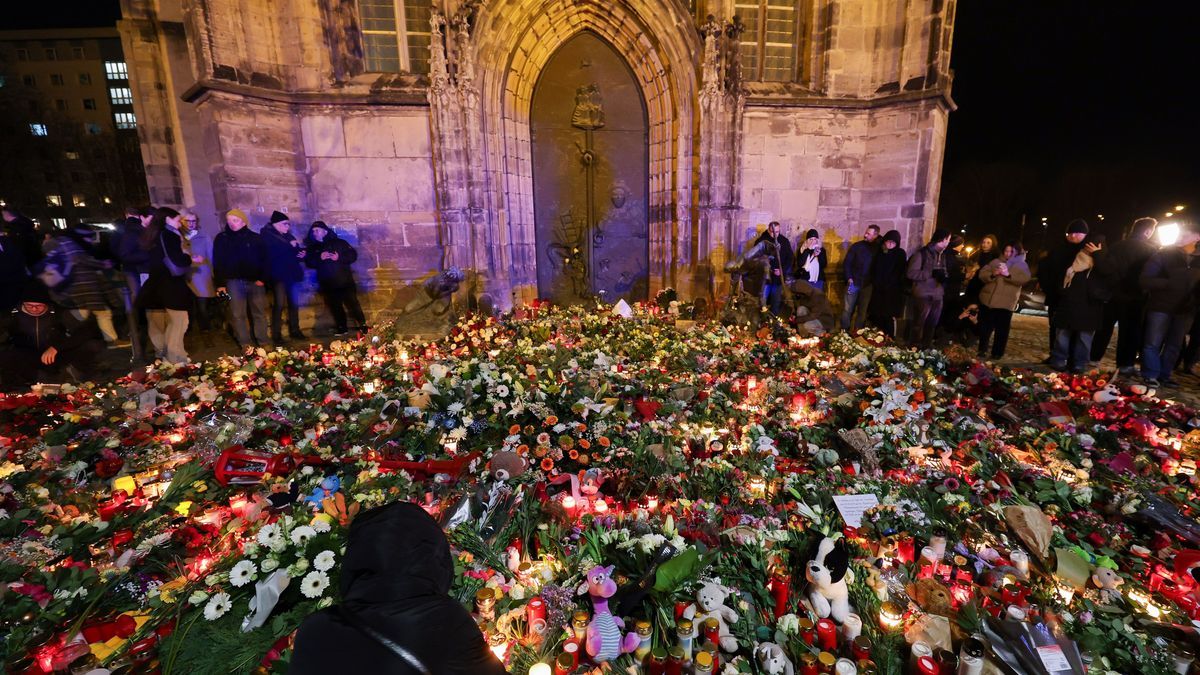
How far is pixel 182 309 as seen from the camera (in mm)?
6172

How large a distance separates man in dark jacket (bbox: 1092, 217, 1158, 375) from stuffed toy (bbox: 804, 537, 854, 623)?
633 cm

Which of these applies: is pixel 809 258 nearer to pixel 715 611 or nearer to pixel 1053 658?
pixel 1053 658

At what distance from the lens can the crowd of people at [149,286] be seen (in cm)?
522

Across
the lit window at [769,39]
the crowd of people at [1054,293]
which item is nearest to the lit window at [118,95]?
the lit window at [769,39]

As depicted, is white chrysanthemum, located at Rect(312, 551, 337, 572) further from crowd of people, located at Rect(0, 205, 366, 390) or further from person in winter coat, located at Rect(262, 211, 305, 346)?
person in winter coat, located at Rect(262, 211, 305, 346)

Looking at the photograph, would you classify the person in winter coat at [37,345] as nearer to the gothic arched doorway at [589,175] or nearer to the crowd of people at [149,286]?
the crowd of people at [149,286]

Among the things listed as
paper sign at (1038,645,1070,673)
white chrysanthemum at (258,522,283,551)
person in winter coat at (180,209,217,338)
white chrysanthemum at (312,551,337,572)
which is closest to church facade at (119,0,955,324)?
person in winter coat at (180,209,217,338)

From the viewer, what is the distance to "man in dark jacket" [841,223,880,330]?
7.98 metres

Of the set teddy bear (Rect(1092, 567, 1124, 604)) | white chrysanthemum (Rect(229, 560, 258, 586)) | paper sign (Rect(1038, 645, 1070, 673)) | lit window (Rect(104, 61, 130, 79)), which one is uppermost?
lit window (Rect(104, 61, 130, 79))

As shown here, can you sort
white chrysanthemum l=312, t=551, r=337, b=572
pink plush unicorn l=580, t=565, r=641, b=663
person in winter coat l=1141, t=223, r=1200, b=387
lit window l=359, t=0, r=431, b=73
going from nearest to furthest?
pink plush unicorn l=580, t=565, r=641, b=663 < white chrysanthemum l=312, t=551, r=337, b=572 < person in winter coat l=1141, t=223, r=1200, b=387 < lit window l=359, t=0, r=431, b=73

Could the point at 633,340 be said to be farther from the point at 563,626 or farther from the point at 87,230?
the point at 87,230

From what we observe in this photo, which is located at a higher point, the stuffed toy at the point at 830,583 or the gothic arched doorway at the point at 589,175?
the gothic arched doorway at the point at 589,175

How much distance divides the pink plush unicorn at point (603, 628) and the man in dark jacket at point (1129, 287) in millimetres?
7365

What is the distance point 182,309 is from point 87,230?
7.92 feet
